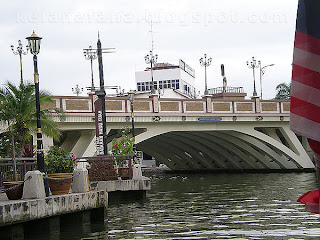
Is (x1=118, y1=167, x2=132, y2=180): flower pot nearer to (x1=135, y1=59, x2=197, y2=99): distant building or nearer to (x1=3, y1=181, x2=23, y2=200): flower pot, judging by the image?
(x1=3, y1=181, x2=23, y2=200): flower pot

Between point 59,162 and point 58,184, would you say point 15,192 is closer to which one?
point 58,184

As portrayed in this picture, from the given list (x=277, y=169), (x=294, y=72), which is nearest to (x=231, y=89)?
(x=277, y=169)

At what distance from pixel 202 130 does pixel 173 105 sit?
116 inches

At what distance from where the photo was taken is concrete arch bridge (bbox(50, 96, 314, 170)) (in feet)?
108

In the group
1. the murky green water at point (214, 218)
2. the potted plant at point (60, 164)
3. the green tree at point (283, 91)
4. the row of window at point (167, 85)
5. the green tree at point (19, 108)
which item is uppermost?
the row of window at point (167, 85)

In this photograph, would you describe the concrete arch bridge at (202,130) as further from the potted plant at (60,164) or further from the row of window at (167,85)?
Result: the row of window at (167,85)

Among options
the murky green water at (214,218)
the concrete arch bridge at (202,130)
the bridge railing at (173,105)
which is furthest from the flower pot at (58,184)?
the concrete arch bridge at (202,130)

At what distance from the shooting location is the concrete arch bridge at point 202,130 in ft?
108

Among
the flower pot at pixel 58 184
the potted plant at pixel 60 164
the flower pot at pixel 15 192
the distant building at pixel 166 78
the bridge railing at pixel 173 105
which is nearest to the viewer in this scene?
the flower pot at pixel 15 192

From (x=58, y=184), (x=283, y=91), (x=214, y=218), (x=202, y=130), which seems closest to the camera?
(x=58, y=184)

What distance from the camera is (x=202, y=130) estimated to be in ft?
124

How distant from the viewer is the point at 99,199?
1515 cm

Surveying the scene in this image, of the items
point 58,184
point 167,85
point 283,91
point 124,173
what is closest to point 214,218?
point 58,184

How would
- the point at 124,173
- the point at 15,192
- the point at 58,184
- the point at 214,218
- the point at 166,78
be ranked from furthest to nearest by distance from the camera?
the point at 166,78 → the point at 124,173 → the point at 214,218 → the point at 58,184 → the point at 15,192
